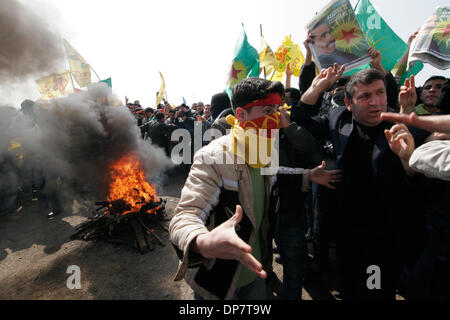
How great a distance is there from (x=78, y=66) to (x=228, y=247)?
11.2m

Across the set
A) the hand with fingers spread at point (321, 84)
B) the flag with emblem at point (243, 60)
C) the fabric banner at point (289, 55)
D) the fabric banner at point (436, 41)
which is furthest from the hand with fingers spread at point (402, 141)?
the fabric banner at point (289, 55)

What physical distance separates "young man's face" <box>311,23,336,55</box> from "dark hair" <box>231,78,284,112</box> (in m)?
1.17

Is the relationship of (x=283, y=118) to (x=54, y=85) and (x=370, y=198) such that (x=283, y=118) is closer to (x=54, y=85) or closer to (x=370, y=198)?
(x=370, y=198)

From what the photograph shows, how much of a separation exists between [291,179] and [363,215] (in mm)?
734

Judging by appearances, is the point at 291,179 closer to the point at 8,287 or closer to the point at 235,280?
the point at 235,280

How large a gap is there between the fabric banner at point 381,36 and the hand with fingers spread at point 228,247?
19.2 feet

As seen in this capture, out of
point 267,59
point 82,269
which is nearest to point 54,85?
point 82,269

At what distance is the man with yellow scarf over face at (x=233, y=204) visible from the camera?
4.01 feet

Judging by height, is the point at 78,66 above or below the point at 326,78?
above

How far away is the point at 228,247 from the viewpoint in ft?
3.55

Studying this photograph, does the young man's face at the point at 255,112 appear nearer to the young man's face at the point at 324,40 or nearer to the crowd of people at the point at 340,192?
the crowd of people at the point at 340,192

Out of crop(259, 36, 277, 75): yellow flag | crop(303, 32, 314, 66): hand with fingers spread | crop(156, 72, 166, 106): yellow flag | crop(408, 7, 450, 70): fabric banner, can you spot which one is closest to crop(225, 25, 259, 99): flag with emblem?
crop(259, 36, 277, 75): yellow flag

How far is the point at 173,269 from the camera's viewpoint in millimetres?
3850
